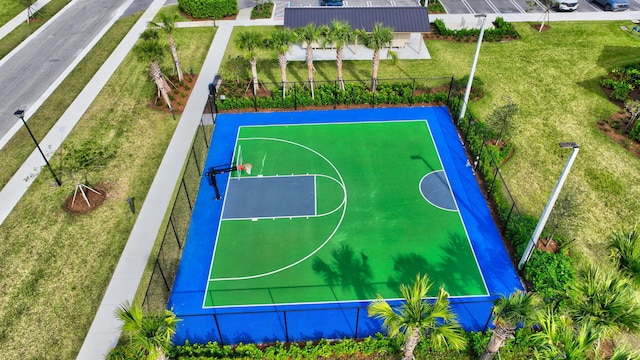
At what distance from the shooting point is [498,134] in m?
29.5

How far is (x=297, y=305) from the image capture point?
830 inches

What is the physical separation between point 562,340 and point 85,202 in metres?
25.0

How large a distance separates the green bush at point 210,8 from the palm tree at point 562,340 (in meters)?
42.6

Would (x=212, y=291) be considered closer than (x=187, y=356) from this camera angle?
No

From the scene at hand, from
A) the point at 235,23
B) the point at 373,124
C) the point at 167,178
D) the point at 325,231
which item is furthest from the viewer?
the point at 235,23

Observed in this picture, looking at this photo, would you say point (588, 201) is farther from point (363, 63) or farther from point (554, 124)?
point (363, 63)

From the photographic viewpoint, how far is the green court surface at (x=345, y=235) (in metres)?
21.9

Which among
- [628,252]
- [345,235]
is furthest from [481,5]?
[628,252]

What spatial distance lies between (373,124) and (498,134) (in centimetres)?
855

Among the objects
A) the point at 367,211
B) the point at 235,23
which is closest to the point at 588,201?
the point at 367,211

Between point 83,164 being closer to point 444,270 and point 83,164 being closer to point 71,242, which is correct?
point 71,242

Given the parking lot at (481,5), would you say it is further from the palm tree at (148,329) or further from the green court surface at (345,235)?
the palm tree at (148,329)

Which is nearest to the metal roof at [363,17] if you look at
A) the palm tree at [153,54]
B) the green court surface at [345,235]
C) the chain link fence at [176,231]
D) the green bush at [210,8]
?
the green bush at [210,8]

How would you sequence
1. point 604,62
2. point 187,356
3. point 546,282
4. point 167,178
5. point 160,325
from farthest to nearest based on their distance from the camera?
point 604,62, point 167,178, point 546,282, point 187,356, point 160,325
